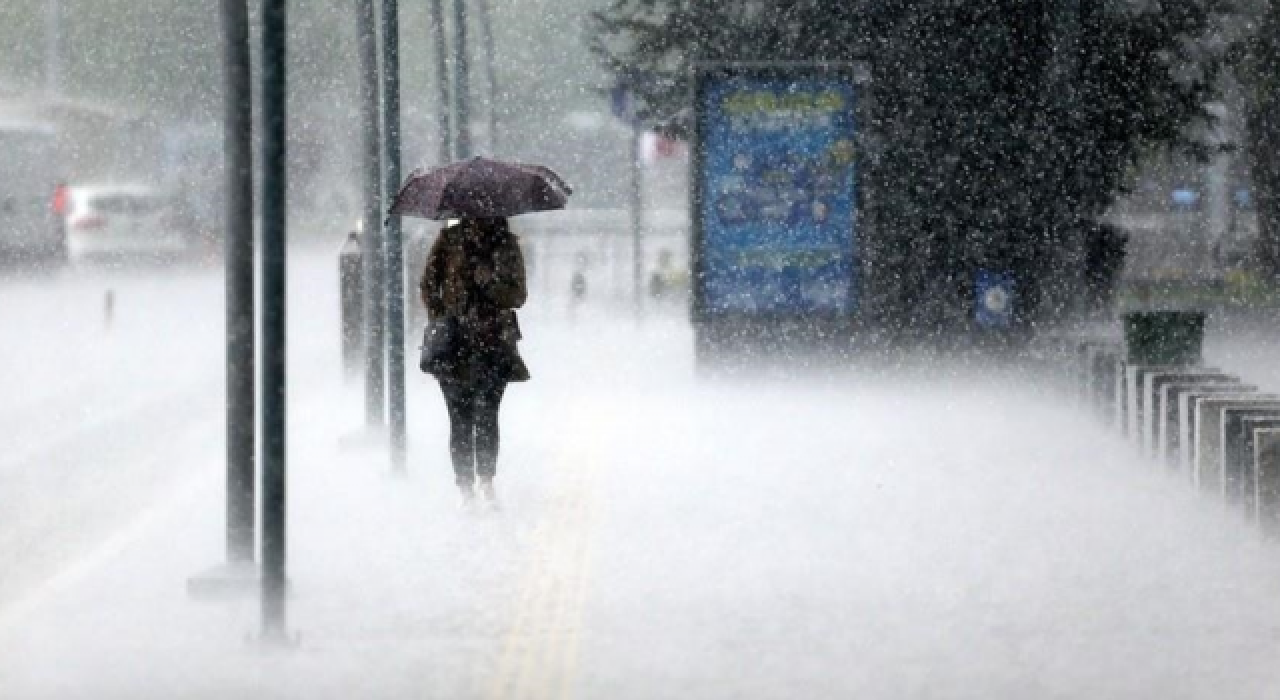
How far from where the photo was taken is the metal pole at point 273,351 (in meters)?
9.63

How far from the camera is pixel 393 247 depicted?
616 inches

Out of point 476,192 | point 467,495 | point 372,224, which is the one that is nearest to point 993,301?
point 372,224

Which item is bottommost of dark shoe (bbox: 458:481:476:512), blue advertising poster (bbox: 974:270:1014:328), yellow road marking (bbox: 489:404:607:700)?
yellow road marking (bbox: 489:404:607:700)

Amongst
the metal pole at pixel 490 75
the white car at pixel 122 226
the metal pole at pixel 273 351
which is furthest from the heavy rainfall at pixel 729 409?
the white car at pixel 122 226

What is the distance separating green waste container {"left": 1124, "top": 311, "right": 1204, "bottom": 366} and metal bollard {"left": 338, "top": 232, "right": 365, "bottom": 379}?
24.2 feet

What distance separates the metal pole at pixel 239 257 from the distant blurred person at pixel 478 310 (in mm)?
2632

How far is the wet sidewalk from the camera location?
30.2 feet

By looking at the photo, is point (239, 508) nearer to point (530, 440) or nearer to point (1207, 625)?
point (1207, 625)

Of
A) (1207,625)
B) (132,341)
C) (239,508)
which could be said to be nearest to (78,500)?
(239,508)

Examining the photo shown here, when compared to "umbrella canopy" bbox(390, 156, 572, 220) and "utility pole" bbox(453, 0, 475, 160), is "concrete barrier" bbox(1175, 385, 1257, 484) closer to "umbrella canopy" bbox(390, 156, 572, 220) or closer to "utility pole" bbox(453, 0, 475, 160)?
"umbrella canopy" bbox(390, 156, 572, 220)

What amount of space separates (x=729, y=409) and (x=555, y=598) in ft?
29.7

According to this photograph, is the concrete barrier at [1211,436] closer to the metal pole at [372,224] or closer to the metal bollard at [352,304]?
the metal pole at [372,224]

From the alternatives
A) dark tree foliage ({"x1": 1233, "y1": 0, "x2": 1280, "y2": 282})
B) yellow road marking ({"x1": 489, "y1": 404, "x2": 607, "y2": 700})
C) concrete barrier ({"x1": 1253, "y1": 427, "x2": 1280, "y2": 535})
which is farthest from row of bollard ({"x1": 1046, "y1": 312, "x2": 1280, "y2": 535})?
dark tree foliage ({"x1": 1233, "y1": 0, "x2": 1280, "y2": 282})

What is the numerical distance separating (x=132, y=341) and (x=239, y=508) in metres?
18.5
